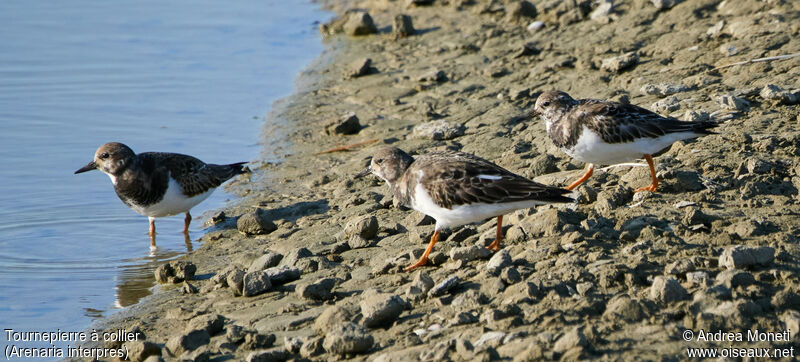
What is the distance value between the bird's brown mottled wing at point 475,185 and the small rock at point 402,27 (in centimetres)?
700

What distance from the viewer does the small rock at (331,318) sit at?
5188 mm

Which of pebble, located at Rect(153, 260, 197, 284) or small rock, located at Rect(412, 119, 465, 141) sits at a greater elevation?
small rock, located at Rect(412, 119, 465, 141)

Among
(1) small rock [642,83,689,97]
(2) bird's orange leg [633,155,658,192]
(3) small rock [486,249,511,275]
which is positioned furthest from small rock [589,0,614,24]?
(3) small rock [486,249,511,275]

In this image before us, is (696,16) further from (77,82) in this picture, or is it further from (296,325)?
(77,82)

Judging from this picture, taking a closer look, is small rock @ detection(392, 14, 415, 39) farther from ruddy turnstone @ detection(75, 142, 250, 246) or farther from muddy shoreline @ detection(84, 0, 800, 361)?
ruddy turnstone @ detection(75, 142, 250, 246)

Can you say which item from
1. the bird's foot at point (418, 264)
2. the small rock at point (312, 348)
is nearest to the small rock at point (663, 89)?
the bird's foot at point (418, 264)

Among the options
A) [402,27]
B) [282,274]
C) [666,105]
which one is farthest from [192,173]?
[402,27]

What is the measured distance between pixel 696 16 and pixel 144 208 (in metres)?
6.87

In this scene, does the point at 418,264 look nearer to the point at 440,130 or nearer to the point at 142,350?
the point at 142,350

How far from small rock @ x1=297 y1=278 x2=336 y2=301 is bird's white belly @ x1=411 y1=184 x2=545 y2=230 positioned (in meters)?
1.00

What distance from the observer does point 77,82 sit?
12.5m

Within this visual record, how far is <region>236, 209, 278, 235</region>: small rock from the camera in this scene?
7.89 meters

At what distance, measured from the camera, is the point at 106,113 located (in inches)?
452

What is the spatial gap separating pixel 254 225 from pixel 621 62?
4.63 meters
